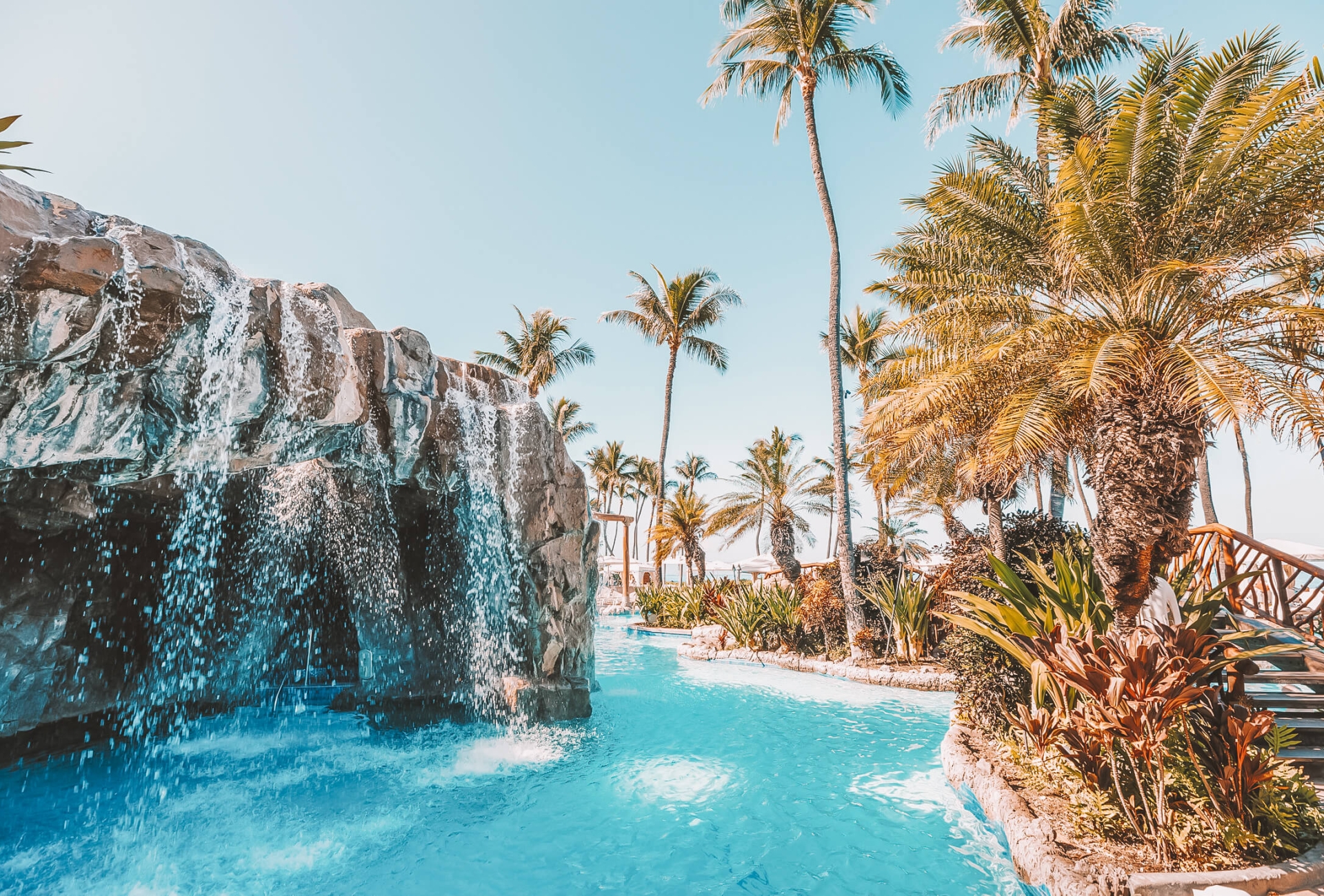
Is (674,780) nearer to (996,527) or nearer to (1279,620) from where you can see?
(996,527)

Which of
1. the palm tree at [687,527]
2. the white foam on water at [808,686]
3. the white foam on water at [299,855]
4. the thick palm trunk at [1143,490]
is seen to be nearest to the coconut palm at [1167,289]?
the thick palm trunk at [1143,490]

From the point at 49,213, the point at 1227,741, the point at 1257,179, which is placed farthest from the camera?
the point at 1257,179

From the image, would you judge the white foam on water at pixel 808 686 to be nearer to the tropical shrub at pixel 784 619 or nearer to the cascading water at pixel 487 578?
the tropical shrub at pixel 784 619

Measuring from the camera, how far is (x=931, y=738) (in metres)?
8.00

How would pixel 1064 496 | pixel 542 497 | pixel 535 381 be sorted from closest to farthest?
pixel 542 497
pixel 1064 496
pixel 535 381

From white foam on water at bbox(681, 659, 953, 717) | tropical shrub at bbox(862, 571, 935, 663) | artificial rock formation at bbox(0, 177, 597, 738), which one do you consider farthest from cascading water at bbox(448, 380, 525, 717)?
tropical shrub at bbox(862, 571, 935, 663)

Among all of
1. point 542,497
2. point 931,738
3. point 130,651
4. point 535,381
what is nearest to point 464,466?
point 542,497

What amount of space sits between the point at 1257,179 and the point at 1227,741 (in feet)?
18.8

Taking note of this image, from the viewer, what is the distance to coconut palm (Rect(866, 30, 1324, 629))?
5887mm

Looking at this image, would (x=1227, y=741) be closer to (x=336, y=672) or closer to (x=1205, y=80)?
(x=1205, y=80)

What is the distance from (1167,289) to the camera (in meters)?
6.43

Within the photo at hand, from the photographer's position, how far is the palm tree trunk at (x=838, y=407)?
13438mm

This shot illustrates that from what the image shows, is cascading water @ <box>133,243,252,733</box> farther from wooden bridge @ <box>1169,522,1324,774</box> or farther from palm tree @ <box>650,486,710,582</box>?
palm tree @ <box>650,486,710,582</box>

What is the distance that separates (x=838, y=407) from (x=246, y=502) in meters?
12.2
